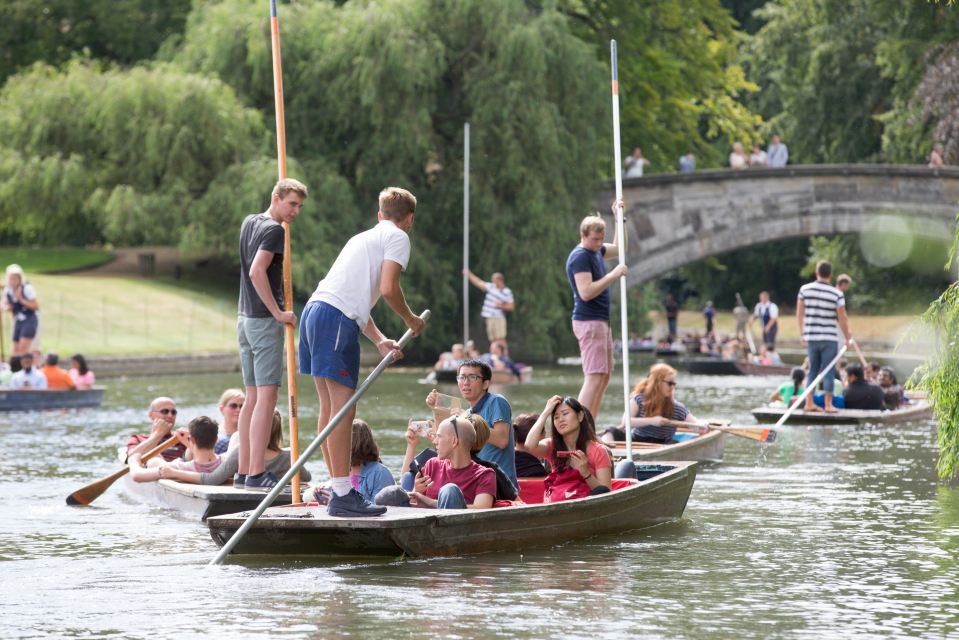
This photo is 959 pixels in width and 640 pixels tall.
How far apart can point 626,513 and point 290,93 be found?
20.8 meters

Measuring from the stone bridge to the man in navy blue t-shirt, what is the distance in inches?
835

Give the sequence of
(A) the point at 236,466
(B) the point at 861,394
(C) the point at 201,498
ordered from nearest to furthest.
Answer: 1. (C) the point at 201,498
2. (A) the point at 236,466
3. (B) the point at 861,394

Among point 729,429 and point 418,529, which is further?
point 729,429

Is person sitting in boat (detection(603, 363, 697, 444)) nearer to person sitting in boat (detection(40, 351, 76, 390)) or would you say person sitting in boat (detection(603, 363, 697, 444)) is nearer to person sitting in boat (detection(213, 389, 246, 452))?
person sitting in boat (detection(213, 389, 246, 452))

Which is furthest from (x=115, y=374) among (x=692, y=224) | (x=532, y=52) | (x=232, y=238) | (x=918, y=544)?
(x=918, y=544)

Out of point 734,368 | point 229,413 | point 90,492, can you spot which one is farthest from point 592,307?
point 734,368

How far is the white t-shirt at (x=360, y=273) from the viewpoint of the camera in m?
8.35

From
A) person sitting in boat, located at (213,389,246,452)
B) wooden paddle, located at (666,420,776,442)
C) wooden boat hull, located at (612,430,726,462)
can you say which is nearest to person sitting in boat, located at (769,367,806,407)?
wooden paddle, located at (666,420,776,442)

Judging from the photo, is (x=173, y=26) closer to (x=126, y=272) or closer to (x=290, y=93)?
(x=126, y=272)

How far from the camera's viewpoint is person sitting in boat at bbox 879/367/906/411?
1783 centimetres

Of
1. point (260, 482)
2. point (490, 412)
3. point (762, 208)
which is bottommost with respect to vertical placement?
point (260, 482)

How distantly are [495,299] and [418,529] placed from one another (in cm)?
1864

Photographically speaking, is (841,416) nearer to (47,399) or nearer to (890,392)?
(890,392)

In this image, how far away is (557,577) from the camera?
8.24 meters
